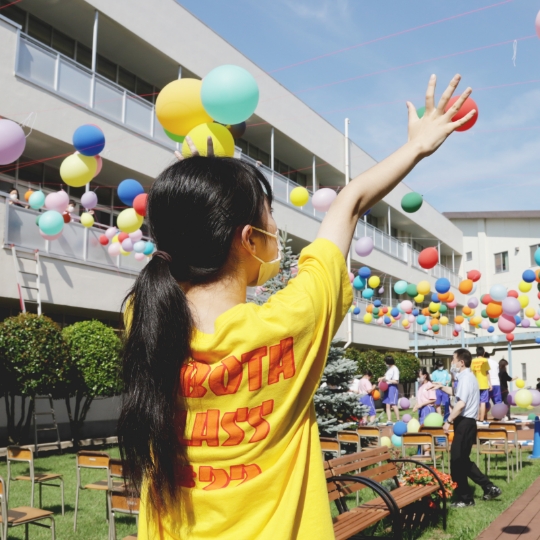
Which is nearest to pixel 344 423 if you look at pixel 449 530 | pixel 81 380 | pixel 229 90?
pixel 449 530

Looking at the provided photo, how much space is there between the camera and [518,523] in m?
7.02

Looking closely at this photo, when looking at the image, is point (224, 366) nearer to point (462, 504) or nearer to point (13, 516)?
point (13, 516)

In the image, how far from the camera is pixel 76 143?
24.7 feet

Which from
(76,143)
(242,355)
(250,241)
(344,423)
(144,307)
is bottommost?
(344,423)

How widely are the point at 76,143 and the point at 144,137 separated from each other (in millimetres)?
9862

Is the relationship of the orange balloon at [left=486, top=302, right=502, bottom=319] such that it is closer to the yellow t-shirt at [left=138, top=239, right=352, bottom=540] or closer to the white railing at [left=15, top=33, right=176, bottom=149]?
the white railing at [left=15, top=33, right=176, bottom=149]

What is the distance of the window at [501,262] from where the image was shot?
42.1 m

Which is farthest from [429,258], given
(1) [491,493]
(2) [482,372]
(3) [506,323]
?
(1) [491,493]

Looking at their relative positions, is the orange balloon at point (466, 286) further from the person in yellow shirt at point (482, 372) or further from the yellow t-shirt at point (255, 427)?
the yellow t-shirt at point (255, 427)

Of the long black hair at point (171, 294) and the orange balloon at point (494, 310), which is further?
the orange balloon at point (494, 310)

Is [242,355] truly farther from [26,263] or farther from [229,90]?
[26,263]

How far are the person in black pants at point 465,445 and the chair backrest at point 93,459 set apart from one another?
425 cm

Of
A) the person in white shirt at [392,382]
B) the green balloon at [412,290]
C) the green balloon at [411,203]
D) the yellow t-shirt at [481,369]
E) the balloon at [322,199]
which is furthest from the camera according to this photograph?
the person in white shirt at [392,382]

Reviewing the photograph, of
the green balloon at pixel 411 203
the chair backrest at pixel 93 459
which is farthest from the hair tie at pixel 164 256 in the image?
the green balloon at pixel 411 203
